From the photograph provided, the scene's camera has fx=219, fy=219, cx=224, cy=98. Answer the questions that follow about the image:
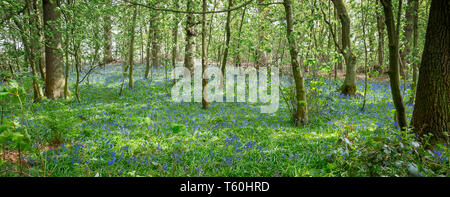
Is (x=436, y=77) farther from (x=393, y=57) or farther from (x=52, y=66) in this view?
(x=52, y=66)

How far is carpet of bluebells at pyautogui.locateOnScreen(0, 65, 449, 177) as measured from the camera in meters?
3.16

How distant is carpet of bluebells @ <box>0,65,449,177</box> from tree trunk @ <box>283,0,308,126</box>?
37 centimetres

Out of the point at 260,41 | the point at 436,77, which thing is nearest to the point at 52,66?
the point at 260,41

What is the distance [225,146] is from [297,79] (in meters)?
3.02

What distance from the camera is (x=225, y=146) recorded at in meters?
4.90

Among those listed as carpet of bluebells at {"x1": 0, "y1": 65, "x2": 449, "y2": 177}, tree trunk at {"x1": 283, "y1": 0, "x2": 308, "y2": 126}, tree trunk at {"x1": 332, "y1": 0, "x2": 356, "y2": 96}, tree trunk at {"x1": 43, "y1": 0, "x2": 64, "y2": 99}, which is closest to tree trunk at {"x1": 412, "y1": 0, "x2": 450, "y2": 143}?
carpet of bluebells at {"x1": 0, "y1": 65, "x2": 449, "y2": 177}

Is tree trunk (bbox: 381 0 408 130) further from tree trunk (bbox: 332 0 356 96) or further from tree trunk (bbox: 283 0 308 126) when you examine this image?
tree trunk (bbox: 332 0 356 96)

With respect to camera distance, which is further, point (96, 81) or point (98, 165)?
point (96, 81)

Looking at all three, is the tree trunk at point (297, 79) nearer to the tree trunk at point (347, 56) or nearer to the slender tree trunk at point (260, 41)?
the slender tree trunk at point (260, 41)

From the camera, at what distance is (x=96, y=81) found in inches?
673

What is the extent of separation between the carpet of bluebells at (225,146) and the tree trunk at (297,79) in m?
0.37
